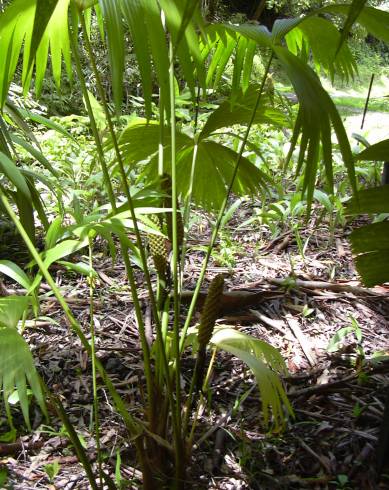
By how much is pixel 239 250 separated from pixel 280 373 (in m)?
0.61

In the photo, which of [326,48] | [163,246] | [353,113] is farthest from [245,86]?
[353,113]

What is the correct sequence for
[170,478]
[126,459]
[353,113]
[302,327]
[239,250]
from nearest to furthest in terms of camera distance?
[170,478] < [126,459] < [302,327] < [239,250] < [353,113]

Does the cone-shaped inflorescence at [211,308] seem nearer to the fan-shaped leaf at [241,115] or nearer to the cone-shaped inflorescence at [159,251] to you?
the cone-shaped inflorescence at [159,251]

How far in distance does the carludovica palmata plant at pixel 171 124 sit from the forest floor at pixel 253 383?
4.9 inches

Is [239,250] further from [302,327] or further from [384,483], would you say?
[384,483]

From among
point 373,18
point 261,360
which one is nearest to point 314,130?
→ point 373,18

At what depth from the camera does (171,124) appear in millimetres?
726

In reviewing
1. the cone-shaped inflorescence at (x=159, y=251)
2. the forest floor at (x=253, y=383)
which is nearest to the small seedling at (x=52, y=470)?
the forest floor at (x=253, y=383)

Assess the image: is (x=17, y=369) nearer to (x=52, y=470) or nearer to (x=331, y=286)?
(x=52, y=470)

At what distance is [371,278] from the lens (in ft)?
2.47

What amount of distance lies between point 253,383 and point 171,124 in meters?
0.64

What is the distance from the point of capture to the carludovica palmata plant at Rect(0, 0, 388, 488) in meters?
0.45

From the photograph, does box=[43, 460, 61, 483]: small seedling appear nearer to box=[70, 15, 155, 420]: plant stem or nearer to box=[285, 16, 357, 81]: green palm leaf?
box=[70, 15, 155, 420]: plant stem

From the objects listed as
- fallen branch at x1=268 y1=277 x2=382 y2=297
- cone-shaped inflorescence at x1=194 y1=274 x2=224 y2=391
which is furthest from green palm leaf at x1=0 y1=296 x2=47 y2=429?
fallen branch at x1=268 y1=277 x2=382 y2=297
